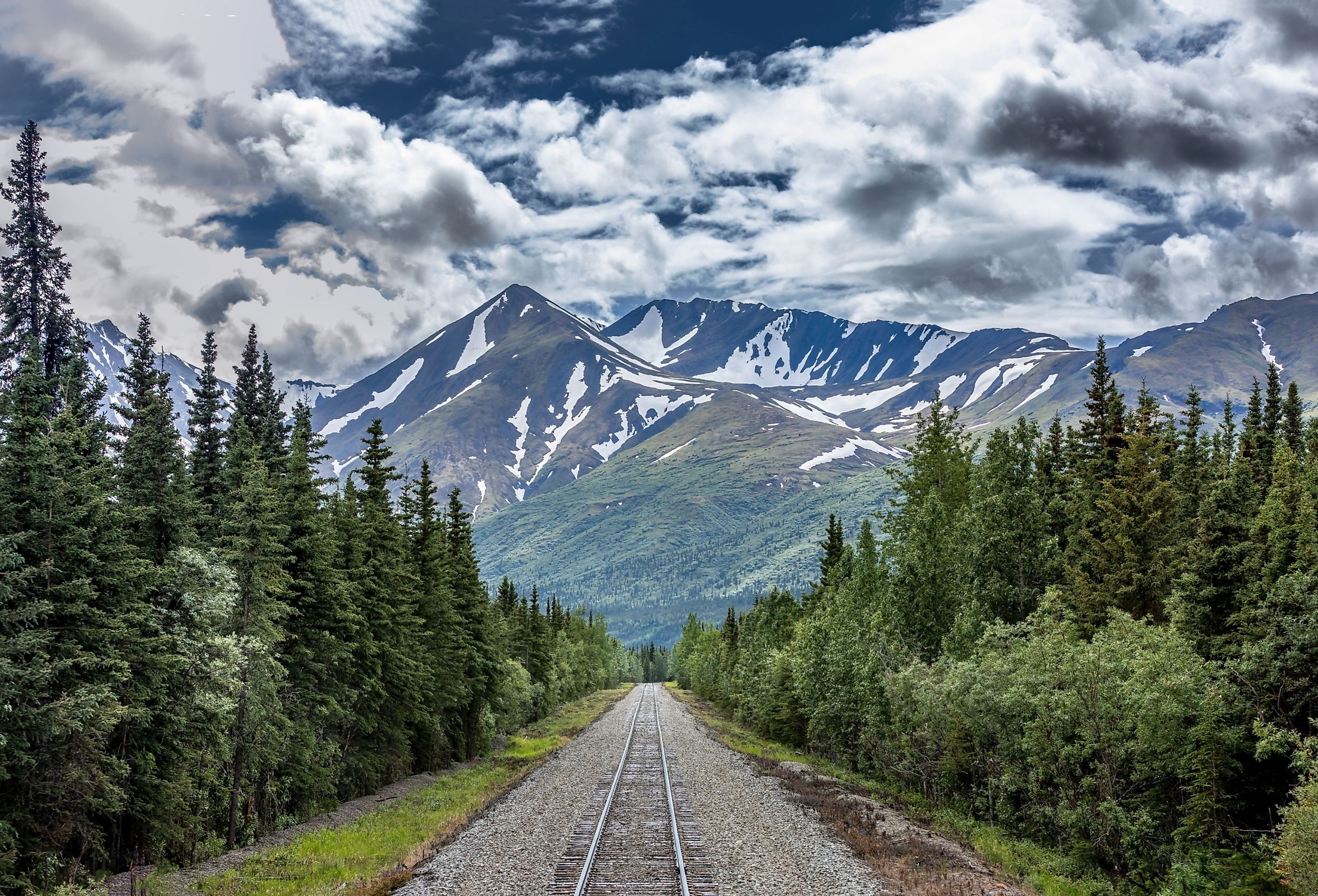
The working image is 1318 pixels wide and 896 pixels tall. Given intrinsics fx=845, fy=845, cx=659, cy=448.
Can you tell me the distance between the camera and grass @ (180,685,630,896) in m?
17.5

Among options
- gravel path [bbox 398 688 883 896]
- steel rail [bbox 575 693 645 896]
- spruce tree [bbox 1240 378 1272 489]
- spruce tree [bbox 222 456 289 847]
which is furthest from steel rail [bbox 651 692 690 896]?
spruce tree [bbox 1240 378 1272 489]

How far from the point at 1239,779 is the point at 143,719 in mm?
24539

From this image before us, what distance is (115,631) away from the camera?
59.6 feet

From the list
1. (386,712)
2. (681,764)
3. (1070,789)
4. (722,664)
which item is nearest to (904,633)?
(681,764)

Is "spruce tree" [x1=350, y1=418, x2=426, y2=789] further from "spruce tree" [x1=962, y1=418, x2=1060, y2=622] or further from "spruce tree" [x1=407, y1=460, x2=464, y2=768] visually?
"spruce tree" [x1=962, y1=418, x2=1060, y2=622]

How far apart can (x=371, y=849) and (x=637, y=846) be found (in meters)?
6.84

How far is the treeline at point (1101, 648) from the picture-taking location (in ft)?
59.5

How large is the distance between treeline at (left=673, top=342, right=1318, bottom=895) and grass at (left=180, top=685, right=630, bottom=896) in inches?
596

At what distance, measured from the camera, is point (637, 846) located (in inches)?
764

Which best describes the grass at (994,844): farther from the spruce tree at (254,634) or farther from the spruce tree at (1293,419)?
the spruce tree at (1293,419)

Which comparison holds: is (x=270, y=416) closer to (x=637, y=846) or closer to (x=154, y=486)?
(x=154, y=486)

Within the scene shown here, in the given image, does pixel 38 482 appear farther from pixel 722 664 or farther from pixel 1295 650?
pixel 722 664

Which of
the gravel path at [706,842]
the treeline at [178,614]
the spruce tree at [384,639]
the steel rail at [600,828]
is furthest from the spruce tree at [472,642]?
the gravel path at [706,842]

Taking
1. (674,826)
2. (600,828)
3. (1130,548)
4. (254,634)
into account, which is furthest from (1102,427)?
(254,634)
